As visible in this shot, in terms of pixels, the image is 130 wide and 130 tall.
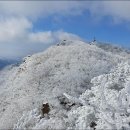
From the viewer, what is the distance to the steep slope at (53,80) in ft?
62.7

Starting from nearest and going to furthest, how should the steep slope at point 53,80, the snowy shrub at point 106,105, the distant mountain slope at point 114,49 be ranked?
the snowy shrub at point 106,105 < the steep slope at point 53,80 < the distant mountain slope at point 114,49

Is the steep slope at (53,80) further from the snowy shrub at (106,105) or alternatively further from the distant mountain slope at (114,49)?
the distant mountain slope at (114,49)

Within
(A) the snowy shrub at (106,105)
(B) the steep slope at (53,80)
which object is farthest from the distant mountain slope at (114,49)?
(A) the snowy shrub at (106,105)

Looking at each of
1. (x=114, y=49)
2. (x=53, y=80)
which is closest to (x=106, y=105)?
(x=53, y=80)

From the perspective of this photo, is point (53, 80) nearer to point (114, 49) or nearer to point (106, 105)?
point (106, 105)

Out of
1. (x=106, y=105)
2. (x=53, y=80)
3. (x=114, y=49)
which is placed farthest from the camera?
(x=114, y=49)

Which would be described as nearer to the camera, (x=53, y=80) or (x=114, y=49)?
(x=53, y=80)

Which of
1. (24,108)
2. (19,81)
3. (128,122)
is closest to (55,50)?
(19,81)

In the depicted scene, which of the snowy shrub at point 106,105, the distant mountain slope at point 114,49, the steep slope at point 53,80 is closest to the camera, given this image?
the snowy shrub at point 106,105

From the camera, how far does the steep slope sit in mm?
19109

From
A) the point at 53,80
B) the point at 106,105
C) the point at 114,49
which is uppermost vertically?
the point at 114,49

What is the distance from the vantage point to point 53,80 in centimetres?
2127

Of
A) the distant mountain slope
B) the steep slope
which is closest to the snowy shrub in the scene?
the steep slope

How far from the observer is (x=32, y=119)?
1781cm
